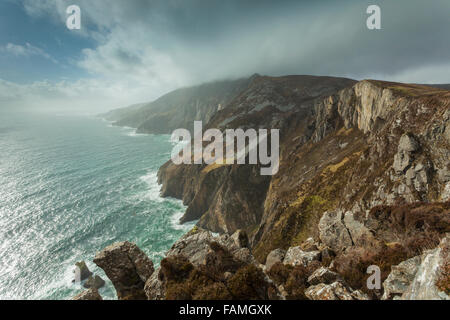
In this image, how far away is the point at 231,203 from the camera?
56.8 meters

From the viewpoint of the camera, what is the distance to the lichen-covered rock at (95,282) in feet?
128

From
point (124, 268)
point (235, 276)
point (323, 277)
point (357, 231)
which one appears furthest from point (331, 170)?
point (124, 268)

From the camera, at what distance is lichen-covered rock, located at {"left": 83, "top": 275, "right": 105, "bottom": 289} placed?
38906 millimetres

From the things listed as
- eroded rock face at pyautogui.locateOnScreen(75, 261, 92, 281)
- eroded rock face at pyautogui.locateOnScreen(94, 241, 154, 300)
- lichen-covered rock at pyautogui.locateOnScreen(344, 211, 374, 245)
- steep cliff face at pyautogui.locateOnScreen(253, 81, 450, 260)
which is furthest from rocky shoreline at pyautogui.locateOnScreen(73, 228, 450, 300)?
eroded rock face at pyautogui.locateOnScreen(75, 261, 92, 281)

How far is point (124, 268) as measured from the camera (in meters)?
13.7

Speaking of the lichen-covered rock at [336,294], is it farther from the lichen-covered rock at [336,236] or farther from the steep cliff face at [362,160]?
the steep cliff face at [362,160]

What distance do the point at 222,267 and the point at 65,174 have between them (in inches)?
4388

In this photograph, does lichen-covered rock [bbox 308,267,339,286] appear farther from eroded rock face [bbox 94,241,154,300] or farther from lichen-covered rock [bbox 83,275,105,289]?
lichen-covered rock [bbox 83,275,105,289]

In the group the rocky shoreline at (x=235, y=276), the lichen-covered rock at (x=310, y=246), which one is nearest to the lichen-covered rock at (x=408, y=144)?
the lichen-covered rock at (x=310, y=246)

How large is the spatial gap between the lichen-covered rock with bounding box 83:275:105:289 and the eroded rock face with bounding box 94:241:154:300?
36.1 m

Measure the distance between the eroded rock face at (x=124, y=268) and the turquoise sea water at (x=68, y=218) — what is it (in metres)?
34.2

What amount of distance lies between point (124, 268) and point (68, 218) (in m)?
64.1

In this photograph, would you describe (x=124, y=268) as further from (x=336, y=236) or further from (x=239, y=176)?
(x=239, y=176)
